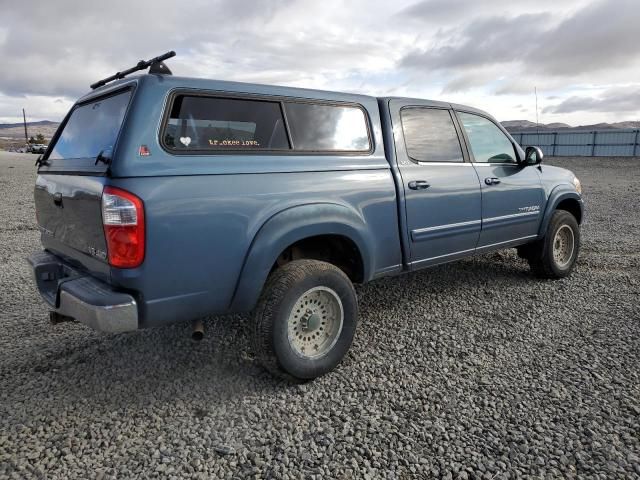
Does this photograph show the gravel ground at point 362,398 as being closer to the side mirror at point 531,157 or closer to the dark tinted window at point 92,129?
the side mirror at point 531,157

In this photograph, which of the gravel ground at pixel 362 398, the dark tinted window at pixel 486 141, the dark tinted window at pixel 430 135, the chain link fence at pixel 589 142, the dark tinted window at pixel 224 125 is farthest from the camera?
the chain link fence at pixel 589 142

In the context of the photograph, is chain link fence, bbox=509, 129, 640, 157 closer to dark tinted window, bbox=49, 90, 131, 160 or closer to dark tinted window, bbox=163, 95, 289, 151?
dark tinted window, bbox=163, 95, 289, 151

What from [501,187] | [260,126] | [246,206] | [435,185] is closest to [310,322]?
[246,206]

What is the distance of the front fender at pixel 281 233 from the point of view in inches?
110

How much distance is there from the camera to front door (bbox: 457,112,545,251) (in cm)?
435

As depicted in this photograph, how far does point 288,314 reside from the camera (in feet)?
9.53

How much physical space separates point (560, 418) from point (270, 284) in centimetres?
181

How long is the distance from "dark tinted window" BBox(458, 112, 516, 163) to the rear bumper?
10.7 ft

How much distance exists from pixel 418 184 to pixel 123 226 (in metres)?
2.20

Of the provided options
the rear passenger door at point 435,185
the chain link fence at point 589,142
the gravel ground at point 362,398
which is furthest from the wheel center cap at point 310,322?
the chain link fence at point 589,142

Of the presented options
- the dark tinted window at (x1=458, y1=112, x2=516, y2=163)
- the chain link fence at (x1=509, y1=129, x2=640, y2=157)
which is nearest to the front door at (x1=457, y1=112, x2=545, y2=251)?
the dark tinted window at (x1=458, y1=112, x2=516, y2=163)

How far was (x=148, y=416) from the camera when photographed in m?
2.73

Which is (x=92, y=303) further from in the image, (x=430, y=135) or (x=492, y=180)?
(x=492, y=180)

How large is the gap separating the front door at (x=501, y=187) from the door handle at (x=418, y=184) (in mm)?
792
